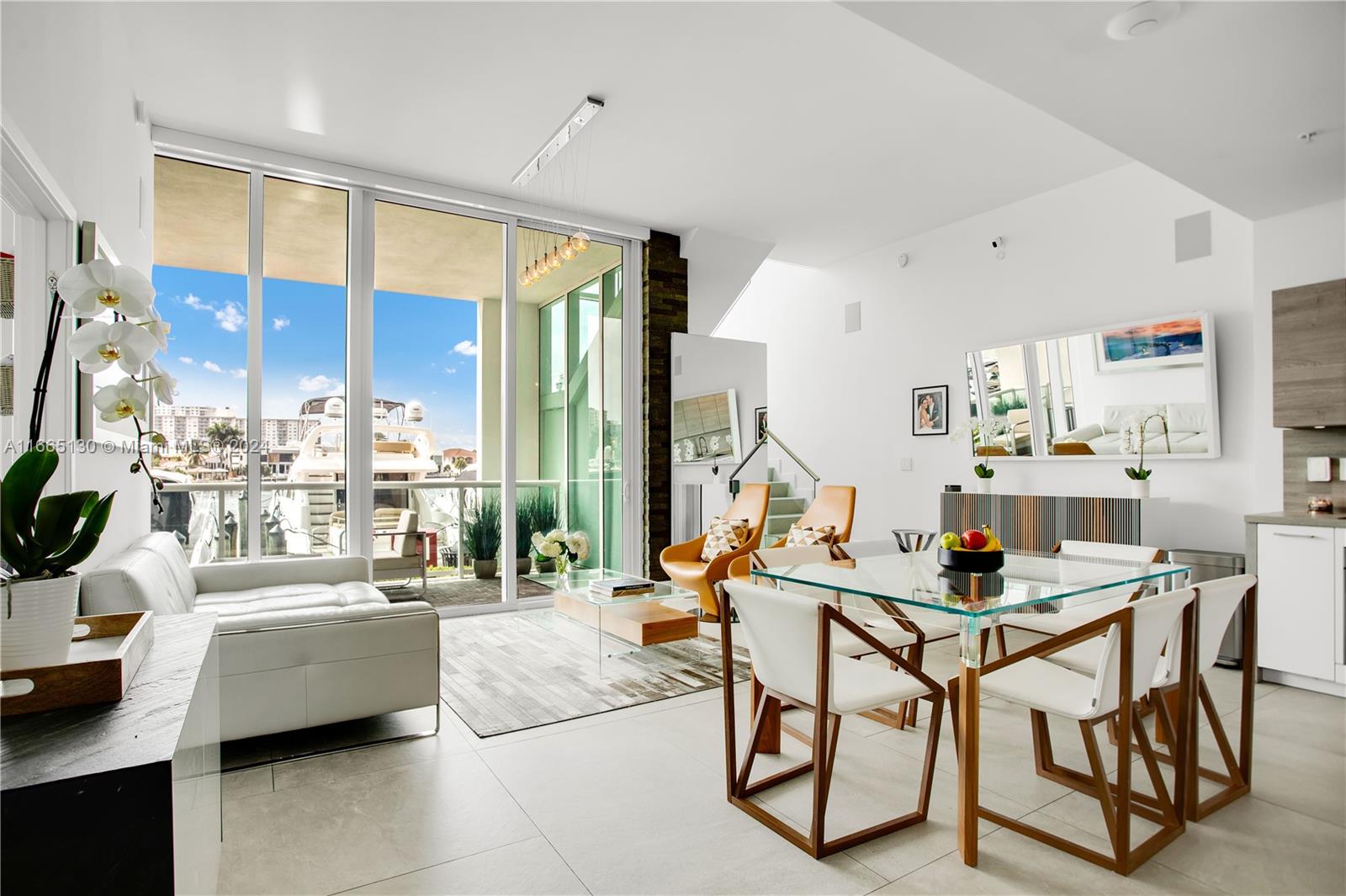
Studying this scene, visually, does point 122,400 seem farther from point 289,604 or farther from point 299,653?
point 289,604

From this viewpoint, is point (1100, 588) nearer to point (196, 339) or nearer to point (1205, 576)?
point (1205, 576)

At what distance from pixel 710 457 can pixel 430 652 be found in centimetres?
377

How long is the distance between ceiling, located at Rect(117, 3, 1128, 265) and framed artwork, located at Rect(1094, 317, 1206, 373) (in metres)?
1.14

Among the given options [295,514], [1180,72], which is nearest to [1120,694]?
[1180,72]

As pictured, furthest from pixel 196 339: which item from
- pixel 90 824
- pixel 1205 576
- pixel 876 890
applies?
pixel 1205 576

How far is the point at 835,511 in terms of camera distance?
525 cm

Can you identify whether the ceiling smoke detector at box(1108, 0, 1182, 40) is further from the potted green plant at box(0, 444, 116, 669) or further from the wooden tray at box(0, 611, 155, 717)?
the wooden tray at box(0, 611, 155, 717)

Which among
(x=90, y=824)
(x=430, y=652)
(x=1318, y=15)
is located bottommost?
(x=430, y=652)

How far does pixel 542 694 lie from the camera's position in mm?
3611

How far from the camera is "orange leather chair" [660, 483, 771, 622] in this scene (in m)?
4.93

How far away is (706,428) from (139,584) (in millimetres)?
4592

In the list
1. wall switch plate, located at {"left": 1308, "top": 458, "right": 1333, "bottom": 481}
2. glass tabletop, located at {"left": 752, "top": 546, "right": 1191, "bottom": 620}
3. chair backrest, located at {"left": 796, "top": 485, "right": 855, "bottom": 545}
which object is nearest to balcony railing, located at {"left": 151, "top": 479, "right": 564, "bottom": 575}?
chair backrest, located at {"left": 796, "top": 485, "right": 855, "bottom": 545}

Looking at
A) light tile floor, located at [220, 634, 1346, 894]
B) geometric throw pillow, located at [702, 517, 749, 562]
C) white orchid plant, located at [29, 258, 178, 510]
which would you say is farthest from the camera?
geometric throw pillow, located at [702, 517, 749, 562]

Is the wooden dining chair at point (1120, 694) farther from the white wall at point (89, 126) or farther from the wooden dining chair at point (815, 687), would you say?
the white wall at point (89, 126)
